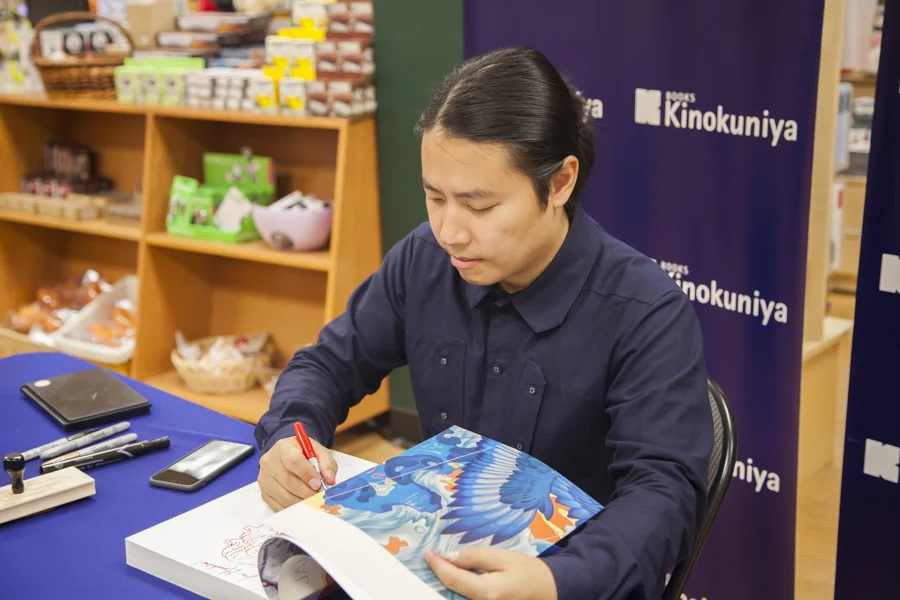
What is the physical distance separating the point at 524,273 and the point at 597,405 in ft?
0.74

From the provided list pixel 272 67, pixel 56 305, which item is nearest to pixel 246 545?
pixel 272 67

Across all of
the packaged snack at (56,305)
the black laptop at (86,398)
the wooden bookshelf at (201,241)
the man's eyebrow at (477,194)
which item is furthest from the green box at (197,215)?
the man's eyebrow at (477,194)

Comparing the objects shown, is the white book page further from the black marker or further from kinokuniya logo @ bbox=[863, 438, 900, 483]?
kinokuniya logo @ bbox=[863, 438, 900, 483]

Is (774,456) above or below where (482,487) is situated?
below

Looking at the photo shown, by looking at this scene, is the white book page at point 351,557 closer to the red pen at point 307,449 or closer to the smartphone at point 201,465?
the red pen at point 307,449

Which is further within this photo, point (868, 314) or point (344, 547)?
point (868, 314)

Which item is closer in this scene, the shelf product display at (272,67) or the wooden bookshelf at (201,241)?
the shelf product display at (272,67)

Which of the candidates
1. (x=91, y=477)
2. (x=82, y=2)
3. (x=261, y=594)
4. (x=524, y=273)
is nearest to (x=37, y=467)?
(x=91, y=477)

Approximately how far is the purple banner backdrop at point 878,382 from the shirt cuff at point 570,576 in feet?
3.81

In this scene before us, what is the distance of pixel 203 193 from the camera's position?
352cm

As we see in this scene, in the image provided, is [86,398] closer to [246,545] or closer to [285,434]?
[285,434]

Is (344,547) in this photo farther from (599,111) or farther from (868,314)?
(599,111)

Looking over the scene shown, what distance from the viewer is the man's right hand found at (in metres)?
1.32

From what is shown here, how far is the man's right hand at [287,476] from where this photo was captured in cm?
132
